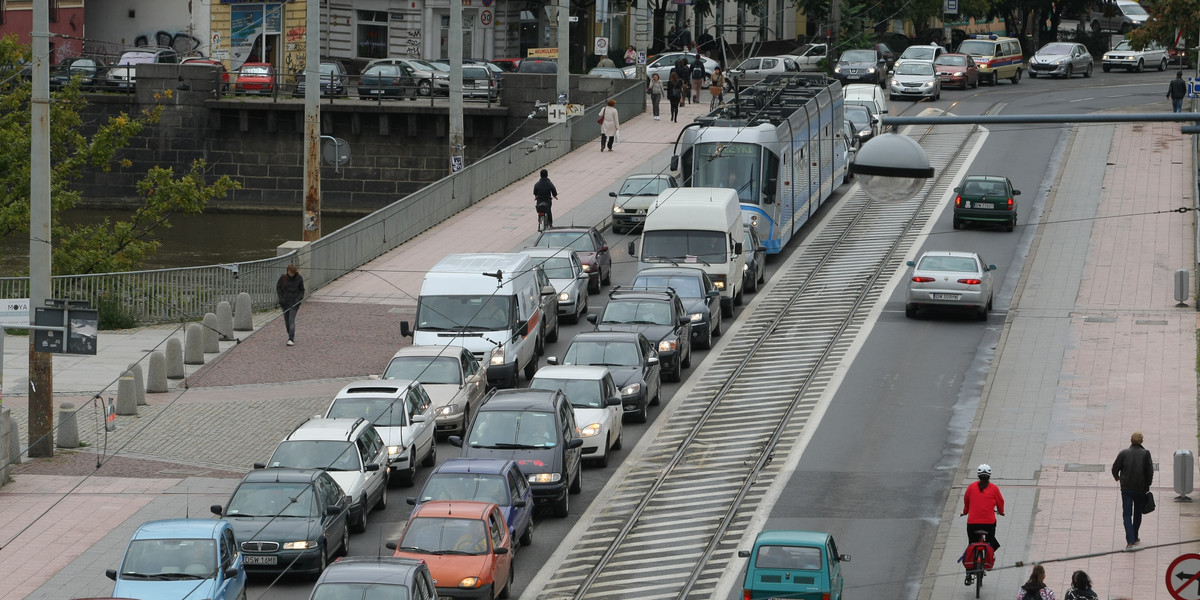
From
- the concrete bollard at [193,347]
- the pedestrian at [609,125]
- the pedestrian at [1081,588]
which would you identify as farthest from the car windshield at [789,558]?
the pedestrian at [609,125]

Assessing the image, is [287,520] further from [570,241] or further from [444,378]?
[570,241]

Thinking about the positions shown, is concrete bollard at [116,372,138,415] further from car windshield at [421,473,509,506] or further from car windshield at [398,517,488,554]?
car windshield at [398,517,488,554]

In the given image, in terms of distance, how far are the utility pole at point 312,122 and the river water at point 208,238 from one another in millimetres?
14684

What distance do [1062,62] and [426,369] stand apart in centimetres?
5483

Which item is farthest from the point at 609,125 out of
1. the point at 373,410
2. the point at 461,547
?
the point at 461,547

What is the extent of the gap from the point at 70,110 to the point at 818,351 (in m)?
19.8

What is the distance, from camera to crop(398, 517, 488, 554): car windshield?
19953 millimetres

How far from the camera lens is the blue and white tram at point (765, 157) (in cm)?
3953

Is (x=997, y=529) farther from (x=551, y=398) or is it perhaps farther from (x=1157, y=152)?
(x=1157, y=152)

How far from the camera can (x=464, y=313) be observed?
30688 mm

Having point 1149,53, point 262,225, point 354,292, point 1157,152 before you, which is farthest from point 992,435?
point 1149,53

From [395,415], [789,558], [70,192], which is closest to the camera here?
[789,558]

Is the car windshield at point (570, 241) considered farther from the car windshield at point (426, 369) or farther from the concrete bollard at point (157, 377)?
the concrete bollard at point (157, 377)

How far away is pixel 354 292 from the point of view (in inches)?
1535
